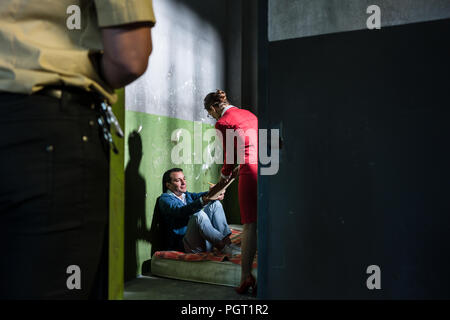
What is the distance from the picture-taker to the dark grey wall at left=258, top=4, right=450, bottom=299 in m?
1.56

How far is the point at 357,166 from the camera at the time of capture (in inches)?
65.2

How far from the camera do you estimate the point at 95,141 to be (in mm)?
875

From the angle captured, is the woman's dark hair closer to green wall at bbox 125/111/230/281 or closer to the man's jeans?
green wall at bbox 125/111/230/281

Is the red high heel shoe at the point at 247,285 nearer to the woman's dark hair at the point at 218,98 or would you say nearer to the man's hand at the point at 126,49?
the woman's dark hair at the point at 218,98

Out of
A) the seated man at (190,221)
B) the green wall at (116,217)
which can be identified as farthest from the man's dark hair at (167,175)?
the green wall at (116,217)

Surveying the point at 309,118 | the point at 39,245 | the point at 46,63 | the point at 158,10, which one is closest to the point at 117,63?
the point at 46,63

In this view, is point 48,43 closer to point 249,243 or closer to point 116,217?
point 116,217

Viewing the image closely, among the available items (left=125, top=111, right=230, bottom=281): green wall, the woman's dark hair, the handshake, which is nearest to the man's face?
(left=125, top=111, right=230, bottom=281): green wall

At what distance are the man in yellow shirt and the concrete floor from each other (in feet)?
5.82

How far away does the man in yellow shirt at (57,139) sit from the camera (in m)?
0.79

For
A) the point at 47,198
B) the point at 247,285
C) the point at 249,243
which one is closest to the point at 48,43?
the point at 47,198

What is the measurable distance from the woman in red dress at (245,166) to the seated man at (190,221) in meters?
0.45

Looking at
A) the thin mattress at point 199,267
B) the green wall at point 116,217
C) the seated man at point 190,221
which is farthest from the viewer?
the seated man at point 190,221

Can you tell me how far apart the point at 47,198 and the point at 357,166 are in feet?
4.23
